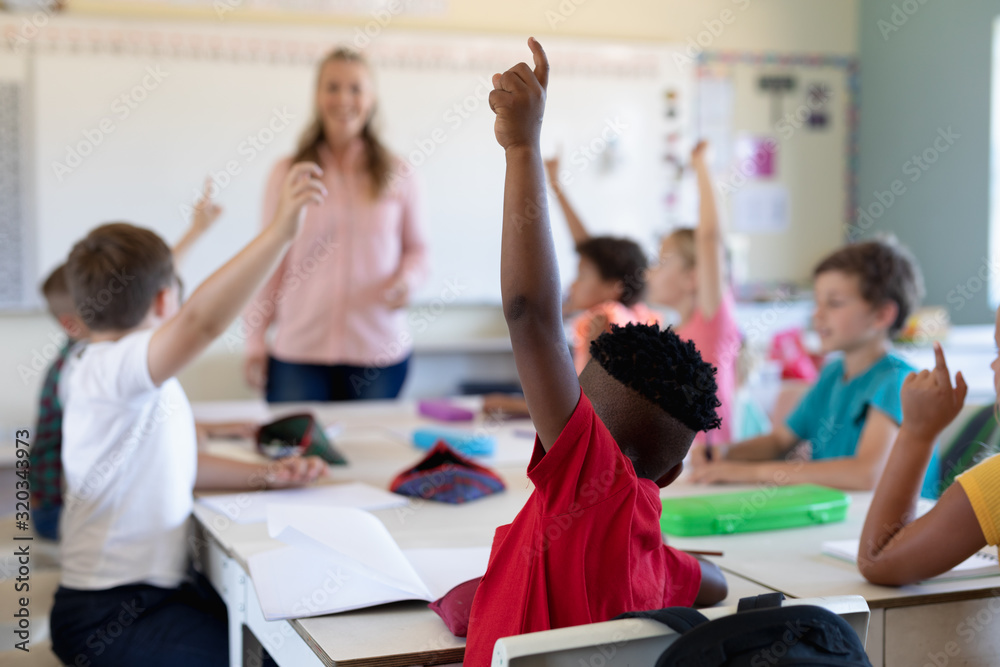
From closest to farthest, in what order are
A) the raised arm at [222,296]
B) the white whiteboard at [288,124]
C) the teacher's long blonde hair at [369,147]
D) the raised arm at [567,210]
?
the raised arm at [222,296] < the raised arm at [567,210] < the teacher's long blonde hair at [369,147] < the white whiteboard at [288,124]

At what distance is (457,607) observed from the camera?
0.95 meters

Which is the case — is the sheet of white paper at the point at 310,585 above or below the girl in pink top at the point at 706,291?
below

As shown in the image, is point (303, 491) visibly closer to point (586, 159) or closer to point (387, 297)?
point (387, 297)

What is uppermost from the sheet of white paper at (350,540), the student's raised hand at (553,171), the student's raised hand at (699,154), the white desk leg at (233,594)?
the student's raised hand at (699,154)

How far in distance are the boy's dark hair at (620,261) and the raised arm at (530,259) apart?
1701 mm

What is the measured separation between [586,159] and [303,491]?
3.47m

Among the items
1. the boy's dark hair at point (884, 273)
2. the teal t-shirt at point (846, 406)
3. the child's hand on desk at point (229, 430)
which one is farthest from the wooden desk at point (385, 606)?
the boy's dark hair at point (884, 273)

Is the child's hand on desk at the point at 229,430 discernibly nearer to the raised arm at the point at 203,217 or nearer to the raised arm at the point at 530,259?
the raised arm at the point at 203,217

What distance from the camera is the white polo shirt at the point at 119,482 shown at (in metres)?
1.38

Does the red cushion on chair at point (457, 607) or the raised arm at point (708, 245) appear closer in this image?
the red cushion on chair at point (457, 607)

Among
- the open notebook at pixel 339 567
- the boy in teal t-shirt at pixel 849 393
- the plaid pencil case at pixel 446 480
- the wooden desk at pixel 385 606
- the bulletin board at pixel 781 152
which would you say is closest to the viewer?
the wooden desk at pixel 385 606

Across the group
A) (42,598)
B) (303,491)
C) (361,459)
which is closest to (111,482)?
(303,491)

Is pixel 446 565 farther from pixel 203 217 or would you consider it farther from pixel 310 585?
pixel 203 217

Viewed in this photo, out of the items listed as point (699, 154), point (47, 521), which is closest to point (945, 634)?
point (699, 154)
